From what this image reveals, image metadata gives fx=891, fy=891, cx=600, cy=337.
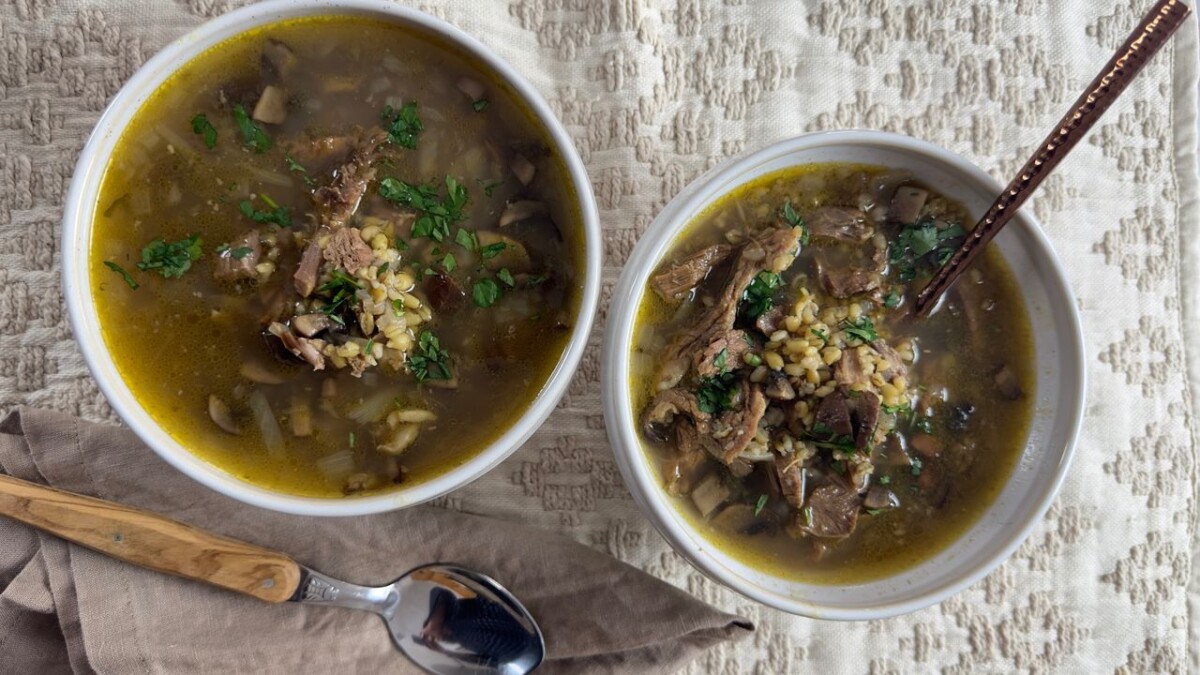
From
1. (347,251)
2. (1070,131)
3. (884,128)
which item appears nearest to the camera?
(1070,131)

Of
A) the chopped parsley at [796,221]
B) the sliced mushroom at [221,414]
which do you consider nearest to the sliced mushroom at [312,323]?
the sliced mushroom at [221,414]

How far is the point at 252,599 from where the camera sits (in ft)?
7.00

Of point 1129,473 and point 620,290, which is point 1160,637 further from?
point 620,290

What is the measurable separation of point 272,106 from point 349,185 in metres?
0.22

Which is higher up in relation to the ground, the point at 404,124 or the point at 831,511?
the point at 404,124

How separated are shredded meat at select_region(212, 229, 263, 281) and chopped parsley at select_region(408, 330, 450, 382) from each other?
1.14 ft

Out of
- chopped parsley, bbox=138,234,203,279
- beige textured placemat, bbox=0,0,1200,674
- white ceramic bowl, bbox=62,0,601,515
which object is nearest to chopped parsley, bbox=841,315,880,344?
white ceramic bowl, bbox=62,0,601,515

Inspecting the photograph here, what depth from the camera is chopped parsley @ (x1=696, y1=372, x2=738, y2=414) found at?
71.4 inches

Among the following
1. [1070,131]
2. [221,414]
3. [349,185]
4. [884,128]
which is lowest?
[221,414]

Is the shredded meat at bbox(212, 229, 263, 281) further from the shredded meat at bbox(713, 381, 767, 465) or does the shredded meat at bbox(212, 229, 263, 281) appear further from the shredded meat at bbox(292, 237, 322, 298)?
the shredded meat at bbox(713, 381, 767, 465)

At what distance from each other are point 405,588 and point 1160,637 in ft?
6.53

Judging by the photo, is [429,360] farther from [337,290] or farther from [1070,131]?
[1070,131]

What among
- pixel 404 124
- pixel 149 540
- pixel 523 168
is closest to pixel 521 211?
pixel 523 168

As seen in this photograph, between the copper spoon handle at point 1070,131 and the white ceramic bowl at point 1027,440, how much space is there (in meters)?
0.08
